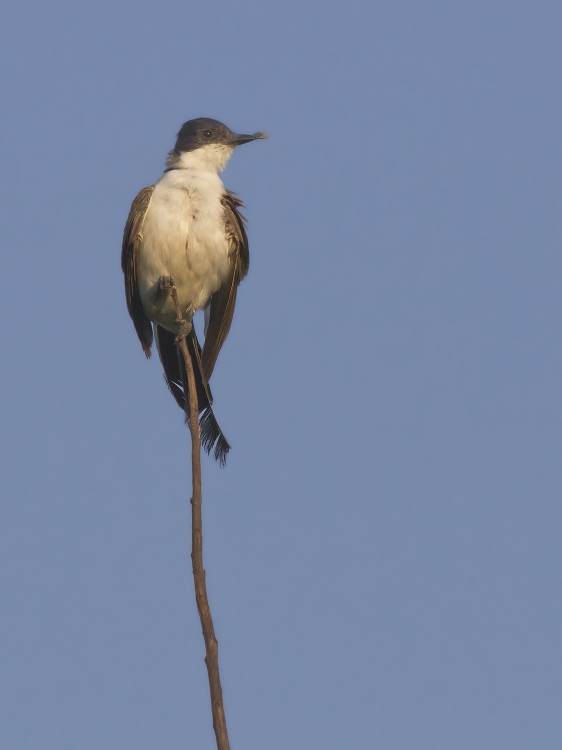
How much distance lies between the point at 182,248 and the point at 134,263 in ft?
1.65

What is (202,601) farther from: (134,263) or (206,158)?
(206,158)

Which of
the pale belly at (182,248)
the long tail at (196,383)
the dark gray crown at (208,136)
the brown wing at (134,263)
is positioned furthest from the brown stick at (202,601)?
the dark gray crown at (208,136)

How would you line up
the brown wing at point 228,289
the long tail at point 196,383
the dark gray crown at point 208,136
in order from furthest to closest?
the dark gray crown at point 208,136 → the brown wing at point 228,289 → the long tail at point 196,383

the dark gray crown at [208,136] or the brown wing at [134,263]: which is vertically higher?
the dark gray crown at [208,136]

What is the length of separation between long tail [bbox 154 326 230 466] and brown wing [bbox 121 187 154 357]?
0.15 m

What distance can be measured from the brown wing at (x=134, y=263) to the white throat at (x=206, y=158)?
490 mm

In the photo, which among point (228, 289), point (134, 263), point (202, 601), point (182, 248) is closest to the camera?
point (202, 601)

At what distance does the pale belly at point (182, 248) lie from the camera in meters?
7.83

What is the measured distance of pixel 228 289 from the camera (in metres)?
8.27

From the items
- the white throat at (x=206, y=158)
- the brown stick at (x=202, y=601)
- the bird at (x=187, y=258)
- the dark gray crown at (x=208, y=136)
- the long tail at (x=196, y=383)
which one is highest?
the dark gray crown at (x=208, y=136)

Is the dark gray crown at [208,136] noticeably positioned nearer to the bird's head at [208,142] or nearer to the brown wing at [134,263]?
the bird's head at [208,142]

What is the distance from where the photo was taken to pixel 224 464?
6938 mm

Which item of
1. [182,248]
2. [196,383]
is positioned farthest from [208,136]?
[196,383]

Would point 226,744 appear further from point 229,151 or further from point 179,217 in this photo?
point 229,151
